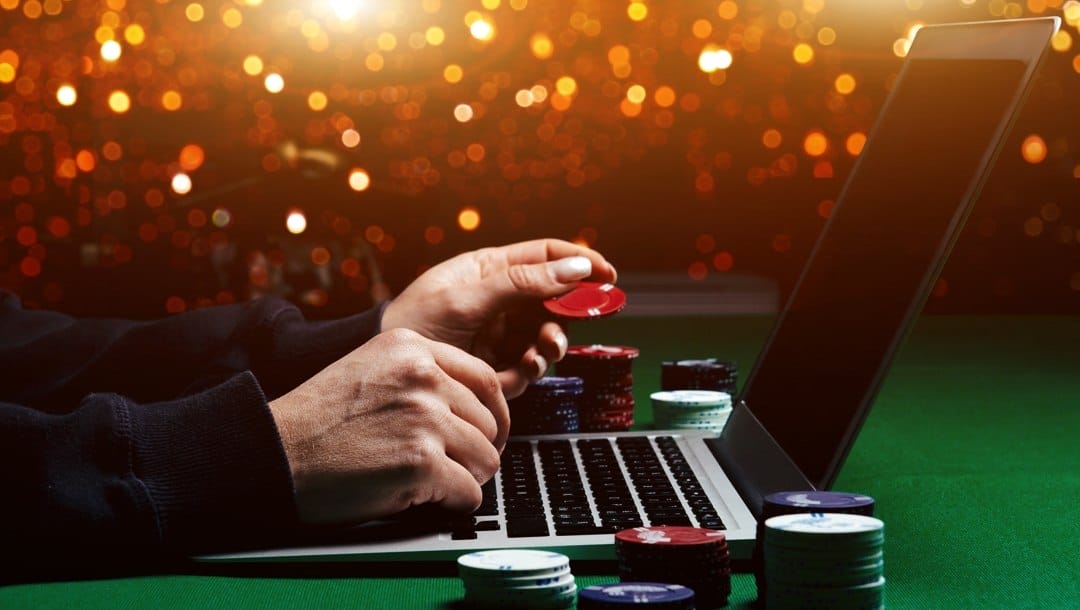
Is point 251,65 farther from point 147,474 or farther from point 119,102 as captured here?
point 147,474

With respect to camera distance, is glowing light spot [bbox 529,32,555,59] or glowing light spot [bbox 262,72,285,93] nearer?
glowing light spot [bbox 529,32,555,59]

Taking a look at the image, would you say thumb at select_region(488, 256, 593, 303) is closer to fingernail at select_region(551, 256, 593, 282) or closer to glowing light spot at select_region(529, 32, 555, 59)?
fingernail at select_region(551, 256, 593, 282)

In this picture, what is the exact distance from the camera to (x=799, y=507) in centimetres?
77

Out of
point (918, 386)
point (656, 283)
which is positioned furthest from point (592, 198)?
point (918, 386)

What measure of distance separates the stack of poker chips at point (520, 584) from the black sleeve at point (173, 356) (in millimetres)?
663

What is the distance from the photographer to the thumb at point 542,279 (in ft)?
4.33

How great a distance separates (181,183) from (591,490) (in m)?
4.26

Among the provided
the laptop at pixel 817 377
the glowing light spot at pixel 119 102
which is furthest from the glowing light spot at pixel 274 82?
the laptop at pixel 817 377

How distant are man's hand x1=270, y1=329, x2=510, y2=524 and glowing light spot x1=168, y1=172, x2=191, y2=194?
4232 mm

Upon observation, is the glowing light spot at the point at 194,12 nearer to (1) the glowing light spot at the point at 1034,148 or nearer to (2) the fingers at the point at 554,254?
(1) the glowing light spot at the point at 1034,148

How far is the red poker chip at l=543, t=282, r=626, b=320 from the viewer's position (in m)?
1.32

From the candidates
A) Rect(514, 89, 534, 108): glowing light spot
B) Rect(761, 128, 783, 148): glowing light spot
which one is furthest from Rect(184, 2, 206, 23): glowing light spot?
Rect(761, 128, 783, 148): glowing light spot

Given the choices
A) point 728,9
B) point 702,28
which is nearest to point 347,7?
point 702,28

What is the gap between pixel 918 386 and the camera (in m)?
1.91
